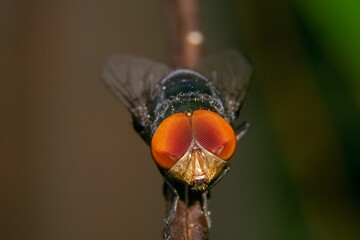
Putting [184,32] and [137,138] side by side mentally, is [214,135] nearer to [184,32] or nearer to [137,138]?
[184,32]

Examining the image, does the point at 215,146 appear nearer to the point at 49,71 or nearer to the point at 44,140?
the point at 44,140

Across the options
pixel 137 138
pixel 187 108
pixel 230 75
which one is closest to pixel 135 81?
pixel 230 75

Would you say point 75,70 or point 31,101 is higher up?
point 75,70

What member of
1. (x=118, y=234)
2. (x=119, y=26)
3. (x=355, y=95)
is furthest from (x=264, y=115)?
(x=119, y=26)

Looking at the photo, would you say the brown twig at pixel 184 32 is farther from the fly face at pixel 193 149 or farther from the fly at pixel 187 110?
the fly face at pixel 193 149

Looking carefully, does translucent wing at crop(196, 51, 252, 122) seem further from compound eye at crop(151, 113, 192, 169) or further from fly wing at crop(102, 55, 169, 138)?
compound eye at crop(151, 113, 192, 169)

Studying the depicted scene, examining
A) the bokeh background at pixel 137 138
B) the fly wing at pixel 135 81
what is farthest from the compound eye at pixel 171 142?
the bokeh background at pixel 137 138
